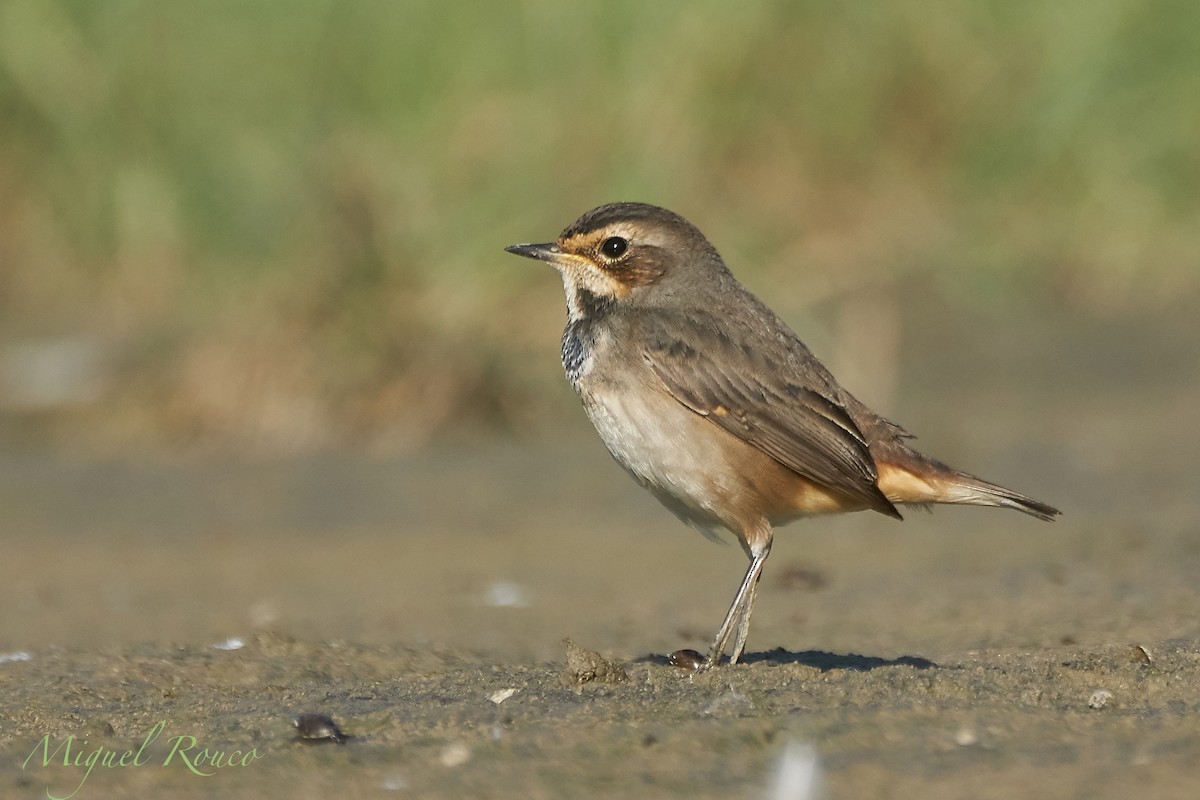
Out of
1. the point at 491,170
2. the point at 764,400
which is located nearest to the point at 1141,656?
the point at 764,400

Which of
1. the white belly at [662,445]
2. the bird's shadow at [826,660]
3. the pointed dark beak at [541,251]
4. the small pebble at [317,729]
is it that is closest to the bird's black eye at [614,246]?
the pointed dark beak at [541,251]

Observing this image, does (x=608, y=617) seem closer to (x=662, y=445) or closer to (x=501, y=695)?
(x=662, y=445)

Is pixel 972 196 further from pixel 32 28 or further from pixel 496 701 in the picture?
pixel 496 701

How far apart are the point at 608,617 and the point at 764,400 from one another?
2.09 m

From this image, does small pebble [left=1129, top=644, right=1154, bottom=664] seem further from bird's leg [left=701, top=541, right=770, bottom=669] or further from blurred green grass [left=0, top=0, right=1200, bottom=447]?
blurred green grass [left=0, top=0, right=1200, bottom=447]

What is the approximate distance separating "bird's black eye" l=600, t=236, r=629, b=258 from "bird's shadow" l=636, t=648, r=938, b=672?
65.6 inches

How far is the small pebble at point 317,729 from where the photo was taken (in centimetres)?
552

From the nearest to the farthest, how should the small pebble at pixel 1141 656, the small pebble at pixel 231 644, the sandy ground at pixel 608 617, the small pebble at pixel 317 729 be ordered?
the sandy ground at pixel 608 617
the small pebble at pixel 317 729
the small pebble at pixel 1141 656
the small pebble at pixel 231 644

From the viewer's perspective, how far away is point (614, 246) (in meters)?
7.81

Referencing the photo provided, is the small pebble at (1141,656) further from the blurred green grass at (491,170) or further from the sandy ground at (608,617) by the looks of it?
the blurred green grass at (491,170)

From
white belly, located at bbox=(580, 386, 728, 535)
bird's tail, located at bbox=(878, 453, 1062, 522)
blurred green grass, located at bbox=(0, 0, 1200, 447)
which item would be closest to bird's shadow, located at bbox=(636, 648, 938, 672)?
white belly, located at bbox=(580, 386, 728, 535)

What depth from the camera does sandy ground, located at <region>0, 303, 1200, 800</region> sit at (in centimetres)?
519

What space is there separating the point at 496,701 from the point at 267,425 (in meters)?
8.18

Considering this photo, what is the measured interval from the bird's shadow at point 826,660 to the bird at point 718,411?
0.16 m
